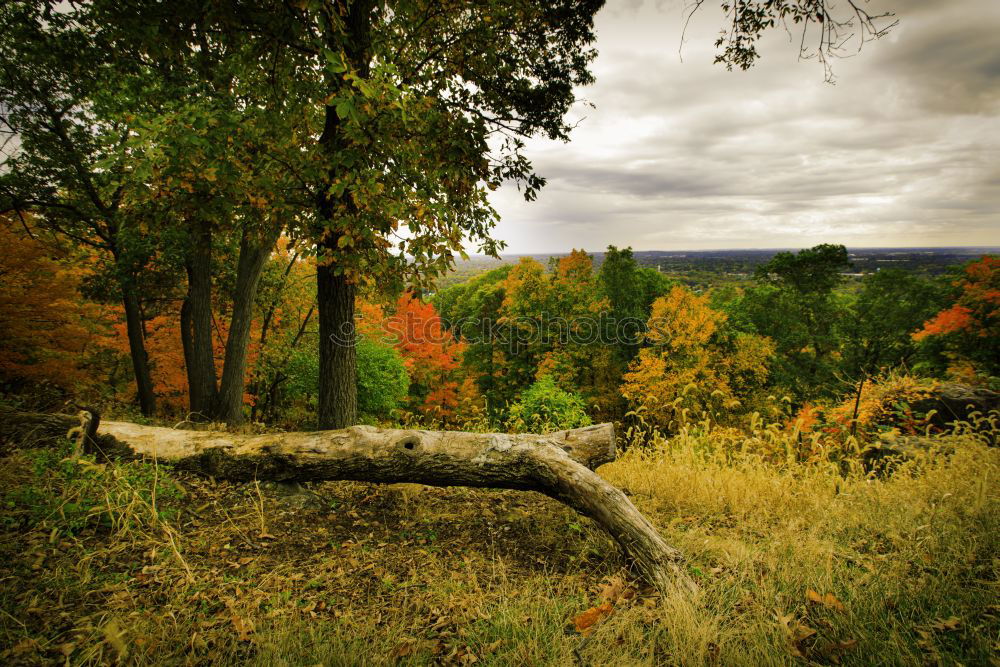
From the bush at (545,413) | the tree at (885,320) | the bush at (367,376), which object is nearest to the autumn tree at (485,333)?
the bush at (367,376)

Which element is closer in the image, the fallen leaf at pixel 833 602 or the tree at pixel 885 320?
the fallen leaf at pixel 833 602

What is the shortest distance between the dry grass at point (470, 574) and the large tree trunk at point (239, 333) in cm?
508

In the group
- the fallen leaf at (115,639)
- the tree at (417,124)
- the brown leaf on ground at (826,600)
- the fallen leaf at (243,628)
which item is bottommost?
the brown leaf on ground at (826,600)

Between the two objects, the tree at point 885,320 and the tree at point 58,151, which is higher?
the tree at point 58,151

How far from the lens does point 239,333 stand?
28.1ft

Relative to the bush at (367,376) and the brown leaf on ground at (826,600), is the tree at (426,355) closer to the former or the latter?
the bush at (367,376)

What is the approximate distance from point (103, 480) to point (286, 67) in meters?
4.78

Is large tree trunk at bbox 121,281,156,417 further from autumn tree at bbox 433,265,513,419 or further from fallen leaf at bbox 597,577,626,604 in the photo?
fallen leaf at bbox 597,577,626,604

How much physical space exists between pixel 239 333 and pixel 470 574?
7.74 m

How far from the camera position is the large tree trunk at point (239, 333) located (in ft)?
27.6

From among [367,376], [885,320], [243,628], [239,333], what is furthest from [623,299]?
[243,628]

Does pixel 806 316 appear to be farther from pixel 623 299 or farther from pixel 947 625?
pixel 947 625

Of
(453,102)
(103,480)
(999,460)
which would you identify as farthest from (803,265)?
(103,480)

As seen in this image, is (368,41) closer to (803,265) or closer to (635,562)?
(635,562)
